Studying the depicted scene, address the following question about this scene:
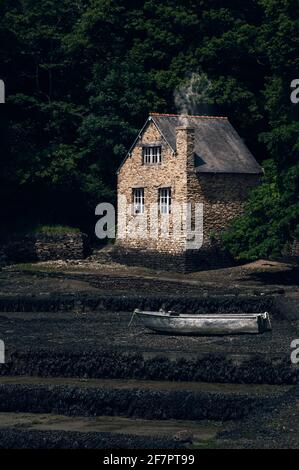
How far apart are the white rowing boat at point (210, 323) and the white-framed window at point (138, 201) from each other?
22.8 meters

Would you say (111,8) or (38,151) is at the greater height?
(111,8)

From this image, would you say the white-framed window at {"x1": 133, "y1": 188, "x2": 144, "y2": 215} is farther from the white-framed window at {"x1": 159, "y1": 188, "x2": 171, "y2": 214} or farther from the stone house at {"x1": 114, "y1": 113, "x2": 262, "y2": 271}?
the white-framed window at {"x1": 159, "y1": 188, "x2": 171, "y2": 214}

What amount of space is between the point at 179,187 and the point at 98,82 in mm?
10532

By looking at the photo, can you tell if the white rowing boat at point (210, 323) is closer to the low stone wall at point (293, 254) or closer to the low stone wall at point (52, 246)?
the low stone wall at point (293, 254)

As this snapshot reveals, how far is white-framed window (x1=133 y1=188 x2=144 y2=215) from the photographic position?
2899 inches

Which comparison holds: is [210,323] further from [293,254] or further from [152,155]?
[152,155]

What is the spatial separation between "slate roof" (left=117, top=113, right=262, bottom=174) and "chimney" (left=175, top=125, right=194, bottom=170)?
444 mm

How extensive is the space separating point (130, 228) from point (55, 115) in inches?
375

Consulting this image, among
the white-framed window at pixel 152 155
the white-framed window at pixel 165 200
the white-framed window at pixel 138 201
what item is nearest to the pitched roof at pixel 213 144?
the white-framed window at pixel 152 155

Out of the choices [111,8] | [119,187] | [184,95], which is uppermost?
[111,8]

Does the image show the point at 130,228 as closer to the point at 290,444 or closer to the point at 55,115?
the point at 55,115

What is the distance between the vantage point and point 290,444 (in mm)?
31219
